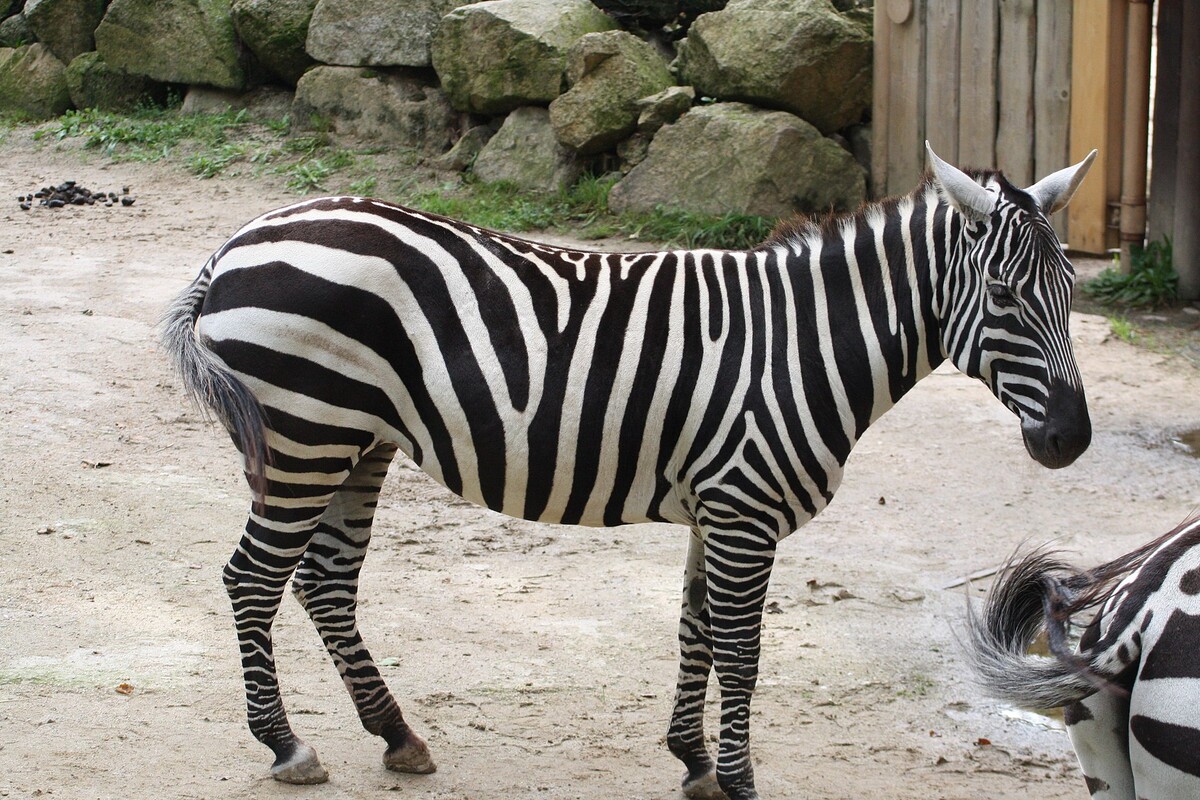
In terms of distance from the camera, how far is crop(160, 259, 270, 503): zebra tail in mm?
3275

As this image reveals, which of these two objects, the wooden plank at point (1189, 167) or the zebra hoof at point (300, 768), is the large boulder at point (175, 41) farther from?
the zebra hoof at point (300, 768)

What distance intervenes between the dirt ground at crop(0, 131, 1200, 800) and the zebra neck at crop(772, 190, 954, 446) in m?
1.29

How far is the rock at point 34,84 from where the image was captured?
1366cm

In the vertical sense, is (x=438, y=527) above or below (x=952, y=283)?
below

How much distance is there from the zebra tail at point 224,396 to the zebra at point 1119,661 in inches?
75.2

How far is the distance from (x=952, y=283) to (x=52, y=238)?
27.3ft

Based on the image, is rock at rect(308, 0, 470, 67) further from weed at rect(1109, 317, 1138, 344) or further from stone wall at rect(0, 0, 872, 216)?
weed at rect(1109, 317, 1138, 344)

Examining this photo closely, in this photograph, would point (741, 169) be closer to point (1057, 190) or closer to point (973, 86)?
point (973, 86)

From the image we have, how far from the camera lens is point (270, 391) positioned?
334 cm

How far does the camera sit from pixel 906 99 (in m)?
10.2

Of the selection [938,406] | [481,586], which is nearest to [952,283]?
[481,586]

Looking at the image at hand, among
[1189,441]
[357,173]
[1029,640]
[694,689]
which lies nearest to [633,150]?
[357,173]

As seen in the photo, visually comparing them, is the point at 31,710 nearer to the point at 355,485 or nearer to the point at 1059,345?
the point at 355,485

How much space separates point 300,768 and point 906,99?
8295mm
